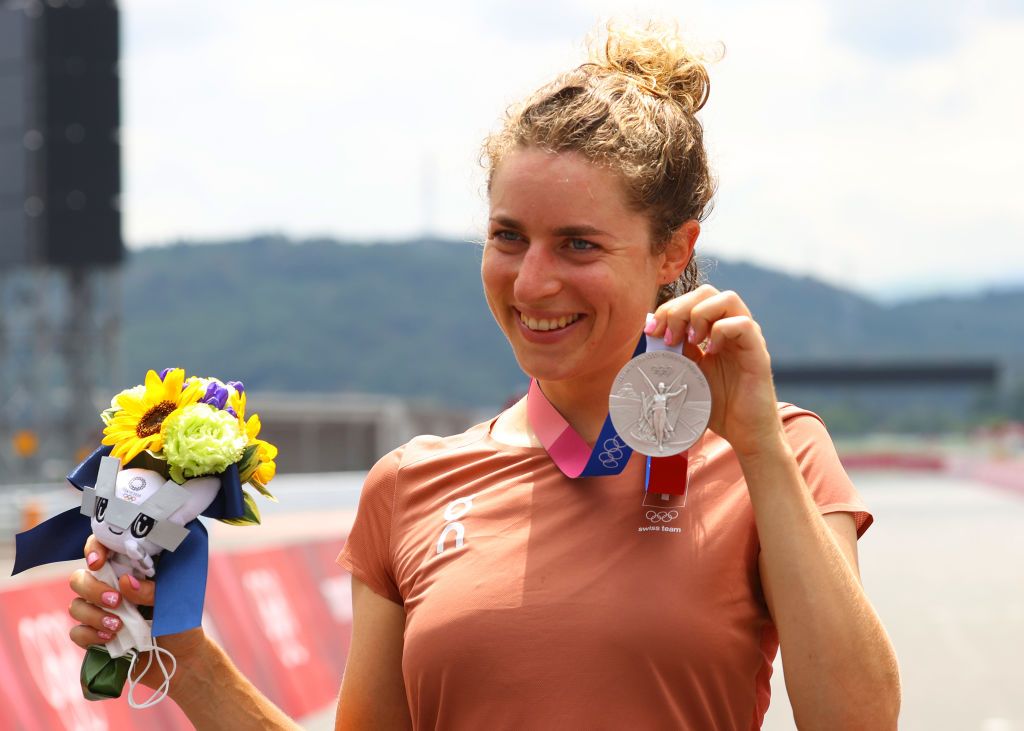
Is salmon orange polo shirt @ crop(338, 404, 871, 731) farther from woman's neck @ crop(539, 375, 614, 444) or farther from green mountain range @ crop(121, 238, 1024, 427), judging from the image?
green mountain range @ crop(121, 238, 1024, 427)

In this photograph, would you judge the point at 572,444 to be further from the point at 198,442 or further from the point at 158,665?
the point at 158,665

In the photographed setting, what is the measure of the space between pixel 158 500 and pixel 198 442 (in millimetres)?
116

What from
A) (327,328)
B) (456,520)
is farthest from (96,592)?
(327,328)

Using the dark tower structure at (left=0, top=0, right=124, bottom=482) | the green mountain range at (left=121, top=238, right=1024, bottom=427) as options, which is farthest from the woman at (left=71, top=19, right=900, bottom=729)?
the green mountain range at (left=121, top=238, right=1024, bottom=427)

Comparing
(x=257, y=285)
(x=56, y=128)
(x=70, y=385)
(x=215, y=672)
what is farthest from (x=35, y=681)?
(x=257, y=285)

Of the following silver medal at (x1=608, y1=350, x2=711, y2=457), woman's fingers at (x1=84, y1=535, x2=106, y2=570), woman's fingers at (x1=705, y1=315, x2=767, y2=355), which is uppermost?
woman's fingers at (x1=705, y1=315, x2=767, y2=355)

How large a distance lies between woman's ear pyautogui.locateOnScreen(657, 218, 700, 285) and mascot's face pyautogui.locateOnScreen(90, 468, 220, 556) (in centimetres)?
87

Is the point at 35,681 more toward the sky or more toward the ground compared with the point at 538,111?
more toward the ground

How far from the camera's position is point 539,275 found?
2383 mm

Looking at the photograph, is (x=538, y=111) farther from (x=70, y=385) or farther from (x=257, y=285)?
(x=257, y=285)

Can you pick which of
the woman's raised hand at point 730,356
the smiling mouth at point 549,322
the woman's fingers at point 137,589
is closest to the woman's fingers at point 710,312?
the woman's raised hand at point 730,356

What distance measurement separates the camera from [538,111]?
245 cm

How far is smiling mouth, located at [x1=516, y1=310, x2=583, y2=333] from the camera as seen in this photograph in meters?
2.42

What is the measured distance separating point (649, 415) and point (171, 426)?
2.84 feet
